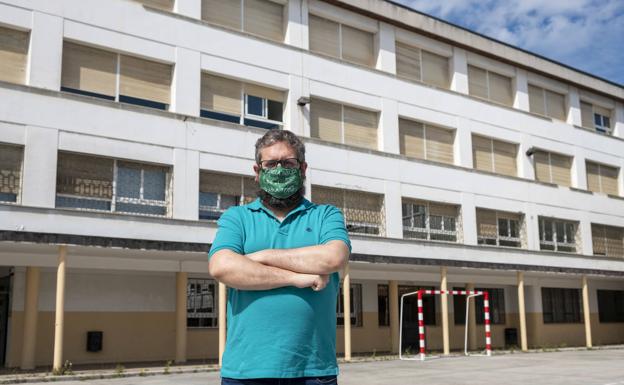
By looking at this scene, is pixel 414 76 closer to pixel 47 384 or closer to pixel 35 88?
pixel 35 88

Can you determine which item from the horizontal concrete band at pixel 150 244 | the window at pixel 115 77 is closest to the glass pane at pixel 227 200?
the horizontal concrete band at pixel 150 244

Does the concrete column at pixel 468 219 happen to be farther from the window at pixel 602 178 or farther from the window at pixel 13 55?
the window at pixel 13 55

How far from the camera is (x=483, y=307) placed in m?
29.0

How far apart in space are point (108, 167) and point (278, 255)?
16023 mm

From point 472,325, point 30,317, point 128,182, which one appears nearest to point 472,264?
point 472,325

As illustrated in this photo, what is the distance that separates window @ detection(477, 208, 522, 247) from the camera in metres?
27.3

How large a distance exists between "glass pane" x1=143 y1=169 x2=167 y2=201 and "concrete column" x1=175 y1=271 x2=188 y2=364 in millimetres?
2480

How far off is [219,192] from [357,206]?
5.22 m

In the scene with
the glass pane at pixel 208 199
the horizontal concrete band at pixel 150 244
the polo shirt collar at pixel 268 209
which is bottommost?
the polo shirt collar at pixel 268 209

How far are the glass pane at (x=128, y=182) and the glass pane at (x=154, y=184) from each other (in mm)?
205

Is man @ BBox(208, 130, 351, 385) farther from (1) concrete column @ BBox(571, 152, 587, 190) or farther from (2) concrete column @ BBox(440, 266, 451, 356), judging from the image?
(1) concrete column @ BBox(571, 152, 587, 190)

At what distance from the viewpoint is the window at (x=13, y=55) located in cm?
1708

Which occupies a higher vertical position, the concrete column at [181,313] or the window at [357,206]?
the window at [357,206]

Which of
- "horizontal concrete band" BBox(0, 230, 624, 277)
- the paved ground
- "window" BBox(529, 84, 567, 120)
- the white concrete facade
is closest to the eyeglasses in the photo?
the paved ground
